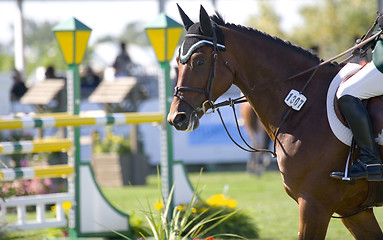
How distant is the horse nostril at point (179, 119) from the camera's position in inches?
203

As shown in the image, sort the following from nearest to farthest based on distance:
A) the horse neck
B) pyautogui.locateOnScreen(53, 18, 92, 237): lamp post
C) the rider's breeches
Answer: the rider's breeches
the horse neck
pyautogui.locateOnScreen(53, 18, 92, 237): lamp post

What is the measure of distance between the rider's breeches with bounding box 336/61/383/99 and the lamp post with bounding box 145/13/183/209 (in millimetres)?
3259

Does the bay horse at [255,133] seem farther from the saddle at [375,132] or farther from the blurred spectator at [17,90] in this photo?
the saddle at [375,132]

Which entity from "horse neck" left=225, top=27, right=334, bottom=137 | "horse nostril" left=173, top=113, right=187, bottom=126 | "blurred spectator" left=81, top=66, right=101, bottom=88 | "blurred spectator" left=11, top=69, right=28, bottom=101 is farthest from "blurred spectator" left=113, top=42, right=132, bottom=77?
"horse nostril" left=173, top=113, right=187, bottom=126

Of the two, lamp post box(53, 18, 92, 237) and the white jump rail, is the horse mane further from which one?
the white jump rail

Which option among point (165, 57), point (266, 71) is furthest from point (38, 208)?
point (266, 71)

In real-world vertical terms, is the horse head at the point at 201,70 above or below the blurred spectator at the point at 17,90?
above

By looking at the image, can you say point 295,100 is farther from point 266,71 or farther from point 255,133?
point 255,133

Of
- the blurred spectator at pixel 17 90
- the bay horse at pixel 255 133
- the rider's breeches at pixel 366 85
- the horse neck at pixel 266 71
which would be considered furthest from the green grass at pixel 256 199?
the blurred spectator at pixel 17 90

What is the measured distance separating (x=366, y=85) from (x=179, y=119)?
1.32 metres

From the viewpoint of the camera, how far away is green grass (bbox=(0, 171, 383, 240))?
29.4ft

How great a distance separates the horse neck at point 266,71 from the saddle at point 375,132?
43 centimetres

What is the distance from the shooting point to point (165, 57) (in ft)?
27.1

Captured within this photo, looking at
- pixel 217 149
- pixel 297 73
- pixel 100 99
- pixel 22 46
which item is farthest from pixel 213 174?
pixel 297 73
